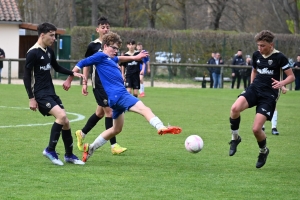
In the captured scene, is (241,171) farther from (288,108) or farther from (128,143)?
(288,108)

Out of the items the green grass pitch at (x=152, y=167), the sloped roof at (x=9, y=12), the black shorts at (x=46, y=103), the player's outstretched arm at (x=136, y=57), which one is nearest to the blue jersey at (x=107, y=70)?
the player's outstretched arm at (x=136, y=57)

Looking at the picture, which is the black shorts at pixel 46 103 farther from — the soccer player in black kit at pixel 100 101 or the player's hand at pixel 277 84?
the player's hand at pixel 277 84

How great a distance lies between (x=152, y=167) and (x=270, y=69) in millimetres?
2096

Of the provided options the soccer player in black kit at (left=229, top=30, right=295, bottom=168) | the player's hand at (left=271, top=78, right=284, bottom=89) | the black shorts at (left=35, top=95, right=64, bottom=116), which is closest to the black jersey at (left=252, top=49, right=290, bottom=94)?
the soccer player in black kit at (left=229, top=30, right=295, bottom=168)

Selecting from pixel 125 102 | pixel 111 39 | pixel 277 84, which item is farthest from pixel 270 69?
pixel 111 39

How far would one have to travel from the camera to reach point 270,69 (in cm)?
916

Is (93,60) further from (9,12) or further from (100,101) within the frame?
(9,12)

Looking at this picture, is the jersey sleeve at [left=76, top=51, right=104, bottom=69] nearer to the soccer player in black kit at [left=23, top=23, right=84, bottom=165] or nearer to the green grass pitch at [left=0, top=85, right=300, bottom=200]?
the soccer player in black kit at [left=23, top=23, right=84, bottom=165]

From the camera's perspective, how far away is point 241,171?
8.56 metres

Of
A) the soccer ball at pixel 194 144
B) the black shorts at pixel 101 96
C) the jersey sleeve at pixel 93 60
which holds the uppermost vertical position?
the jersey sleeve at pixel 93 60

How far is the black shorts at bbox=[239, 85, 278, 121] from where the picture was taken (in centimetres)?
891

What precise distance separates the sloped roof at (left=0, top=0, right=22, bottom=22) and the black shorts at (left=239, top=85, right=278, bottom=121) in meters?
26.9

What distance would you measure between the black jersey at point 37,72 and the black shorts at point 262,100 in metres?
2.65

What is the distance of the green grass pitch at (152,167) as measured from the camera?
7090mm
